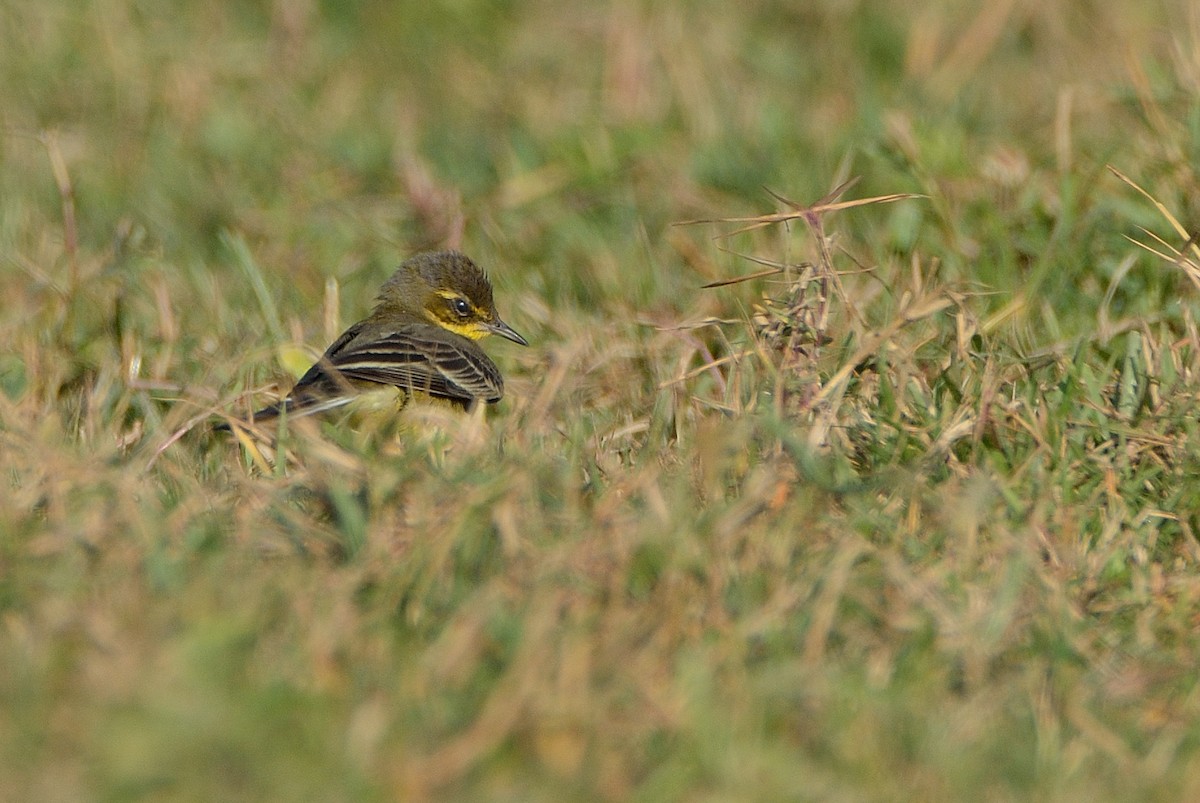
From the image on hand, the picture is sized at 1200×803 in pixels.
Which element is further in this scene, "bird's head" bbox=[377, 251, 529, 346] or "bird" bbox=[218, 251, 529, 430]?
"bird's head" bbox=[377, 251, 529, 346]

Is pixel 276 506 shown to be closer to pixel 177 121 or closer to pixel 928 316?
pixel 928 316

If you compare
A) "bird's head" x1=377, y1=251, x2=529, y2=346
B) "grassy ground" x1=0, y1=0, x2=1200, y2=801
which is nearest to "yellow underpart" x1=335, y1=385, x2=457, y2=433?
"grassy ground" x1=0, y1=0, x2=1200, y2=801

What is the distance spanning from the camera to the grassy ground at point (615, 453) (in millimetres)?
3264

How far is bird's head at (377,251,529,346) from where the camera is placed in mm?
6418

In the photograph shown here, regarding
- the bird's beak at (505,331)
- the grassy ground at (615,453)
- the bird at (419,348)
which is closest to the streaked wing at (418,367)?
the bird at (419,348)

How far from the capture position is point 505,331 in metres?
6.32

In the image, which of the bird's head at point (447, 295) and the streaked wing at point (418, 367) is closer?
the streaked wing at point (418, 367)

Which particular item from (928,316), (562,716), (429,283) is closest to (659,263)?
(429,283)

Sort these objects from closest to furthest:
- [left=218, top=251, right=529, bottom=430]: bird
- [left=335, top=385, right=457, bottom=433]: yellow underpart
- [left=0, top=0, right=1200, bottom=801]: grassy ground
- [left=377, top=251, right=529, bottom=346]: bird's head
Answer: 1. [left=0, top=0, right=1200, bottom=801]: grassy ground
2. [left=218, top=251, right=529, bottom=430]: bird
3. [left=335, top=385, right=457, bottom=433]: yellow underpart
4. [left=377, top=251, right=529, bottom=346]: bird's head

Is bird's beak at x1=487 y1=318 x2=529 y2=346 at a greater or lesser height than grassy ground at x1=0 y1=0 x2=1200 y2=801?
lesser

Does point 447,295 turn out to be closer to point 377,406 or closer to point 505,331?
point 505,331

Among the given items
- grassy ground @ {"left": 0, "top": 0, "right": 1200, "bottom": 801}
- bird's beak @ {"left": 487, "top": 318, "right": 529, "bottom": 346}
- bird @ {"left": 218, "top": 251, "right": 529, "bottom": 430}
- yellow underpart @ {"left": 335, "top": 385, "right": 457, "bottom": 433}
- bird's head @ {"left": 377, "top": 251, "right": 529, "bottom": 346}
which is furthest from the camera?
bird's head @ {"left": 377, "top": 251, "right": 529, "bottom": 346}

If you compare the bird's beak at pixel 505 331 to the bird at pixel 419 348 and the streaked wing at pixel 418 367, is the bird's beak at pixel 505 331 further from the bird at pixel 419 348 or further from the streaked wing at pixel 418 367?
the streaked wing at pixel 418 367

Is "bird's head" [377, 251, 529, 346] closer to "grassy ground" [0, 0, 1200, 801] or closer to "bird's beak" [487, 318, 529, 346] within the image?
"bird's beak" [487, 318, 529, 346]
